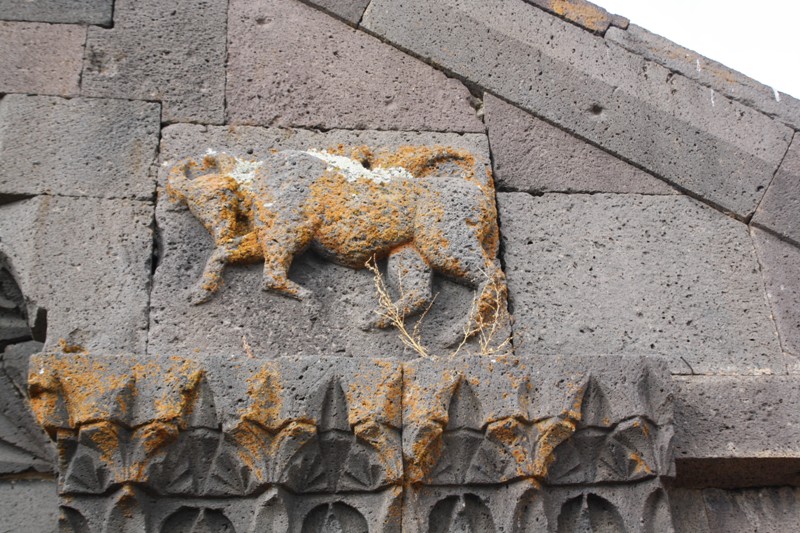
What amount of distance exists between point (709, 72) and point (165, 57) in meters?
2.25

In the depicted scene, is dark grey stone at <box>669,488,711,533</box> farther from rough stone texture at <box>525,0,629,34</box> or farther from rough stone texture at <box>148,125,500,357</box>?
rough stone texture at <box>525,0,629,34</box>

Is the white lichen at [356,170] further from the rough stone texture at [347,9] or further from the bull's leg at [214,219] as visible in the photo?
the rough stone texture at [347,9]

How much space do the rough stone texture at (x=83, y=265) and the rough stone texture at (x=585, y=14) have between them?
1906mm

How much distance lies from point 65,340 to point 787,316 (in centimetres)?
259

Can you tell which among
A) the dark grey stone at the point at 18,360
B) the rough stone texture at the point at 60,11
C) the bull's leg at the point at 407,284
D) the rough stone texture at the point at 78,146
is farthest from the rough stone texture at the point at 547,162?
the dark grey stone at the point at 18,360

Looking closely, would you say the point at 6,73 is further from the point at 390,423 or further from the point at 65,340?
the point at 390,423

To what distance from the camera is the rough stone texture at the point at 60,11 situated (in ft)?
13.9

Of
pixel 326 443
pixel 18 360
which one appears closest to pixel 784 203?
pixel 326 443

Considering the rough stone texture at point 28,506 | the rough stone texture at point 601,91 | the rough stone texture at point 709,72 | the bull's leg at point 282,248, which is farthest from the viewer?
the rough stone texture at point 709,72

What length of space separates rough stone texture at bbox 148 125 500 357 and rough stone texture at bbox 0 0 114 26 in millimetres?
877

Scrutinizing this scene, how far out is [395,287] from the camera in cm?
362

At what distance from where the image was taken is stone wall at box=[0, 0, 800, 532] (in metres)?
3.14

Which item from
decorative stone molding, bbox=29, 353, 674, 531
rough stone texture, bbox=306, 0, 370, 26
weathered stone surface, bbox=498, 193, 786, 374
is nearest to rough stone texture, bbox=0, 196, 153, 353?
decorative stone molding, bbox=29, 353, 674, 531

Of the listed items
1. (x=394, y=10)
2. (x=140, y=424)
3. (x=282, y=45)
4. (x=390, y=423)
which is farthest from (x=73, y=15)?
(x=390, y=423)
